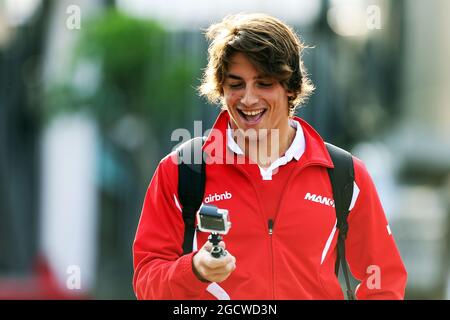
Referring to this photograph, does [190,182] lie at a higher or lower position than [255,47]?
lower

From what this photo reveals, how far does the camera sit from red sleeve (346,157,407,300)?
3.35m

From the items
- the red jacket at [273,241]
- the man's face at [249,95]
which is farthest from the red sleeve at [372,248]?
the man's face at [249,95]

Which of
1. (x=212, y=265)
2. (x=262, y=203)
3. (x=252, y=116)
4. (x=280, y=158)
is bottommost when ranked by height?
(x=212, y=265)

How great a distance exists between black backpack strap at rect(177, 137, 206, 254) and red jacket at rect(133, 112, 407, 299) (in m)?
0.02

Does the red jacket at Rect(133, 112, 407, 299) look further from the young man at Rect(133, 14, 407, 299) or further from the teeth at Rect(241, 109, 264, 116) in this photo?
the teeth at Rect(241, 109, 264, 116)

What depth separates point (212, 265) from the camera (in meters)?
3.05

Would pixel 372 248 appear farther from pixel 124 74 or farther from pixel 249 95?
pixel 124 74

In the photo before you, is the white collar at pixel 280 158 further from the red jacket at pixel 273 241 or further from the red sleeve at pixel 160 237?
the red sleeve at pixel 160 237

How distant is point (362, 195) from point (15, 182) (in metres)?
14.7

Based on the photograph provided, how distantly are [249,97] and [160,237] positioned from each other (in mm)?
488

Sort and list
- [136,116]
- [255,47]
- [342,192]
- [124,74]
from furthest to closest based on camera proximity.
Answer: [136,116]
[124,74]
[342,192]
[255,47]

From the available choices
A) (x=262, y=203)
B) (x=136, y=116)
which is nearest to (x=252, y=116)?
(x=262, y=203)

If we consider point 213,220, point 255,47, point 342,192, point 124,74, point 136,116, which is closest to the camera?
point 213,220
